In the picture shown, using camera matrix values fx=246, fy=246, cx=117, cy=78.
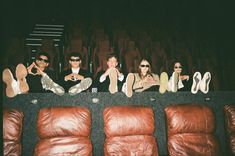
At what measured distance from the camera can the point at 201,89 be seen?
328cm

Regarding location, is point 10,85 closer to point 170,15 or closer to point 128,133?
point 128,133

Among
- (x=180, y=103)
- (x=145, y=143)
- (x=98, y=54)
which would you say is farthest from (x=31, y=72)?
(x=180, y=103)

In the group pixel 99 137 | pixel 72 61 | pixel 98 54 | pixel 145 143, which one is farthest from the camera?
pixel 98 54

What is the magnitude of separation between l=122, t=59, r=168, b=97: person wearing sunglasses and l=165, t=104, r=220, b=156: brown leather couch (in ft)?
1.79

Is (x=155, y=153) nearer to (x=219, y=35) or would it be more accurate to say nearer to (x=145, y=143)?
(x=145, y=143)

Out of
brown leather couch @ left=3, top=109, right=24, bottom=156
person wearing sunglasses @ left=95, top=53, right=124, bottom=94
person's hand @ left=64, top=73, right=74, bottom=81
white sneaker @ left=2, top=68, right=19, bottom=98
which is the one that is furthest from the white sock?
person wearing sunglasses @ left=95, top=53, right=124, bottom=94

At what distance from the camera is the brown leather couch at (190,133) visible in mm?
2779

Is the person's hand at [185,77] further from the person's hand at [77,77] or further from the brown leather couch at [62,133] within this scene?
the brown leather couch at [62,133]

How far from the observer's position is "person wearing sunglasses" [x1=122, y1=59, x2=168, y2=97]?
3.12 metres

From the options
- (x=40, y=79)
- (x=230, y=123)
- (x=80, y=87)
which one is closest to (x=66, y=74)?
(x=40, y=79)

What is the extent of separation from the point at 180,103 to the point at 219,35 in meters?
1.89

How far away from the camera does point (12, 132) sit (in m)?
2.52

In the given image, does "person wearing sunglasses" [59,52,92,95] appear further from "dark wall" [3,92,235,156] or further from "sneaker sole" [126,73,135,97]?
"sneaker sole" [126,73,135,97]

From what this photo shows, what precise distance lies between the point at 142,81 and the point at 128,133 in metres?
0.93
